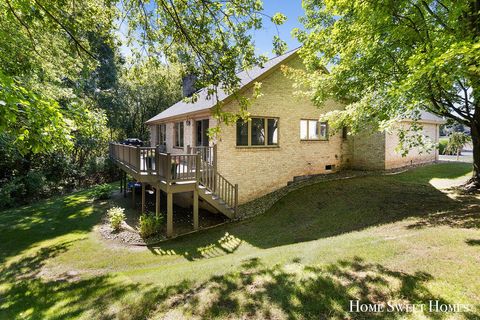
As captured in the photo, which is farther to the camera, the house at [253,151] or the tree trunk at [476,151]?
the tree trunk at [476,151]

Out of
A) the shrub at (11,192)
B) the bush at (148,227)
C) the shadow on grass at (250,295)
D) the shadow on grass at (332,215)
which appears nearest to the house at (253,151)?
the bush at (148,227)

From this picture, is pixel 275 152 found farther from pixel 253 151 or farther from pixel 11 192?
pixel 11 192

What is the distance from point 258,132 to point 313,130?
13.2ft

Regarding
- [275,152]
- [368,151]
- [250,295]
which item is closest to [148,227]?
[250,295]

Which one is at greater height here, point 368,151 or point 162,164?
point 368,151

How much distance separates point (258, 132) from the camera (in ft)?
39.5

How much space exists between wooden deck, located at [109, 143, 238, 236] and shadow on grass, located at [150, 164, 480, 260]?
1111 mm

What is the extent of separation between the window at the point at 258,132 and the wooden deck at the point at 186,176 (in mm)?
1747

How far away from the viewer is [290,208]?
410 inches

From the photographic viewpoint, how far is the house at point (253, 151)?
9.55 m

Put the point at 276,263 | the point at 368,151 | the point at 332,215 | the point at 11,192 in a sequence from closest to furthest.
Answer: the point at 276,263
the point at 332,215
the point at 11,192
the point at 368,151

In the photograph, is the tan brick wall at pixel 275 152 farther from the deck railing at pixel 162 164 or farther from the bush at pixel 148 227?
the bush at pixel 148 227

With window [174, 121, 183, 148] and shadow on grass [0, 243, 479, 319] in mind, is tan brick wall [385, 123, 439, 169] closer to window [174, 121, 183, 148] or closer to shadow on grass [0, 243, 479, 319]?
shadow on grass [0, 243, 479, 319]

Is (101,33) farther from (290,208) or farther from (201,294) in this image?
(290,208)
